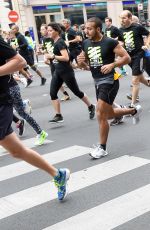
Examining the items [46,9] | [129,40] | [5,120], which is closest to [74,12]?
[46,9]

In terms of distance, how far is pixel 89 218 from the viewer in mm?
3895

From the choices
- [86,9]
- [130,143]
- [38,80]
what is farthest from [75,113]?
[86,9]

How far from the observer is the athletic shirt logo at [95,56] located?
583 centimetres

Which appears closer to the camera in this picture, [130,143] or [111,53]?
[111,53]

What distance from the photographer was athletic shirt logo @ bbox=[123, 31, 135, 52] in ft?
27.5

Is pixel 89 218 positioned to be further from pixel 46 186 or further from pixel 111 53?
pixel 111 53

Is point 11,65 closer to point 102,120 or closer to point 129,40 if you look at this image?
point 102,120

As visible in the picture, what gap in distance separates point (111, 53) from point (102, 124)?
3.09 ft

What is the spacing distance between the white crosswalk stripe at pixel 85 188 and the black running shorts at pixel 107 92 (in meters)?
0.78

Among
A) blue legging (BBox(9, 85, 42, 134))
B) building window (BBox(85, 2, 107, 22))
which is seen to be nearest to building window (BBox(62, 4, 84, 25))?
building window (BBox(85, 2, 107, 22))

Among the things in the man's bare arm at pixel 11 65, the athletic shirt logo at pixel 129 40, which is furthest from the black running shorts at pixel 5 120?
the athletic shirt logo at pixel 129 40

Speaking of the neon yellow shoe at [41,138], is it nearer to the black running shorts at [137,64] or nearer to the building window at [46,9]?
the black running shorts at [137,64]

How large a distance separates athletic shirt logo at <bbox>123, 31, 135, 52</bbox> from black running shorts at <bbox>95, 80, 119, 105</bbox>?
2.66 metres

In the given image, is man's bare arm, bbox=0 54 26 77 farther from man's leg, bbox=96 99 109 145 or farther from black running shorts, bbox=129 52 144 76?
black running shorts, bbox=129 52 144 76
